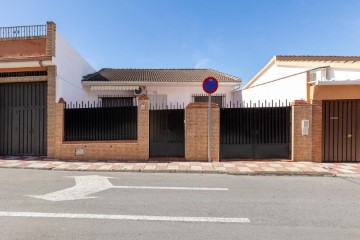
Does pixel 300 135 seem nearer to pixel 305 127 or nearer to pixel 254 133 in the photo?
pixel 305 127

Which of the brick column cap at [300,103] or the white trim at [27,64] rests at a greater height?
the white trim at [27,64]

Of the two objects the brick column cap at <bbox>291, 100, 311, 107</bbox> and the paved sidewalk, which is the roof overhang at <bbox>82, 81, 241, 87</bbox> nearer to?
the paved sidewalk

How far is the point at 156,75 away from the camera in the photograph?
1717 cm

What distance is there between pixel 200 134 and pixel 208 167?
1.57 m

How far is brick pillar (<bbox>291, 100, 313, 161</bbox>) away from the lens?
10.4 metres

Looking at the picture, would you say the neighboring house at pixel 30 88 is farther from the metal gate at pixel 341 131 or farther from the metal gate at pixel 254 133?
the metal gate at pixel 341 131

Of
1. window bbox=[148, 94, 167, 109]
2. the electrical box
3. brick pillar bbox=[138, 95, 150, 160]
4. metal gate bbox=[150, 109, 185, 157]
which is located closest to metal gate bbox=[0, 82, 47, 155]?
brick pillar bbox=[138, 95, 150, 160]

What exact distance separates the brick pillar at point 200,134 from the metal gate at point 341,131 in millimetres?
4095

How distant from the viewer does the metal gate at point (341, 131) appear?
10406mm

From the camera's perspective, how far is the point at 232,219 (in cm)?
469

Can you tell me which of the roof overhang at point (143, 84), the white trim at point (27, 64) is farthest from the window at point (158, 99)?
the white trim at point (27, 64)

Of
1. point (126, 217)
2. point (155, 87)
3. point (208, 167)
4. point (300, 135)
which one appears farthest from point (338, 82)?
point (155, 87)

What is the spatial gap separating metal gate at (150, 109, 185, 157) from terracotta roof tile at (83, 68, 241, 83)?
513cm

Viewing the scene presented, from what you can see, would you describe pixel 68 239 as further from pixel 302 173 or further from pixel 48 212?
pixel 302 173
